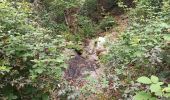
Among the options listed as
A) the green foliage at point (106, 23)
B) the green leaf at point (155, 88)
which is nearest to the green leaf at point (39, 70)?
the green leaf at point (155, 88)

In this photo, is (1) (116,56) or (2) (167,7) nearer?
(1) (116,56)

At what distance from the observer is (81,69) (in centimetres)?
743

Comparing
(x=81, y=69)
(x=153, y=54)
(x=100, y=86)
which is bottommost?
(x=81, y=69)

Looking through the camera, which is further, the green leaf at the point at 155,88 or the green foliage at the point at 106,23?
the green foliage at the point at 106,23

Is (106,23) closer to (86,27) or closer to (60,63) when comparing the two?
(86,27)

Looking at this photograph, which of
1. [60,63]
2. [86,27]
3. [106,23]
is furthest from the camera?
[106,23]

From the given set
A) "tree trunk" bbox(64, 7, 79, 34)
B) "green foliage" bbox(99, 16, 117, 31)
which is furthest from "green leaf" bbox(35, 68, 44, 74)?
"green foliage" bbox(99, 16, 117, 31)

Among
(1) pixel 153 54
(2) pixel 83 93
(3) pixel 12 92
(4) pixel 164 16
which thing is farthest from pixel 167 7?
(3) pixel 12 92

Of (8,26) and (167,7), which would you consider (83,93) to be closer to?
(8,26)

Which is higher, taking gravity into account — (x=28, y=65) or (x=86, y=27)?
(x=28, y=65)

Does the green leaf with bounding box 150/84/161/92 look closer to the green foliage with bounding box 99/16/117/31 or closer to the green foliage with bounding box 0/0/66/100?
the green foliage with bounding box 0/0/66/100

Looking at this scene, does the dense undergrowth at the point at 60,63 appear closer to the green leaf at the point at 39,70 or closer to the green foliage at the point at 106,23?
the green leaf at the point at 39,70

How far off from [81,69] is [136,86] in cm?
291

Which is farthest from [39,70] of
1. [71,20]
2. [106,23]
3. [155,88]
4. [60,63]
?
[71,20]
